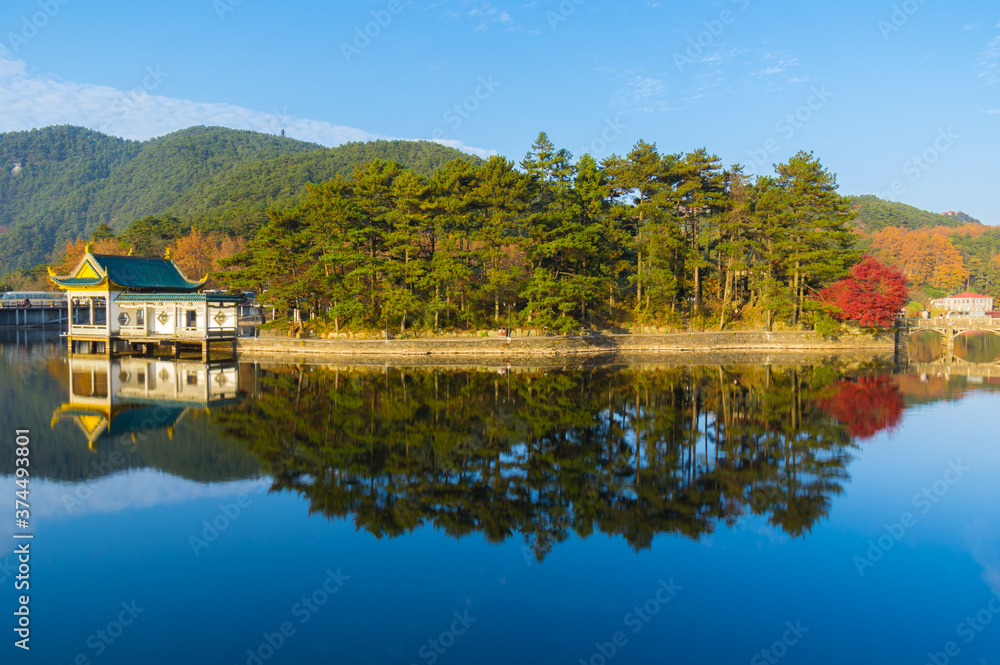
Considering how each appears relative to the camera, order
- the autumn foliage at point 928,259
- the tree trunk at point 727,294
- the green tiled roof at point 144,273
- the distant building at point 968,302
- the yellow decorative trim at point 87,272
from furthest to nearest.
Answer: the autumn foliage at point 928,259
the distant building at point 968,302
the tree trunk at point 727,294
the green tiled roof at point 144,273
the yellow decorative trim at point 87,272

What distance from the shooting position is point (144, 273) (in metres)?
31.1

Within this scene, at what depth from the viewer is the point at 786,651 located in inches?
232

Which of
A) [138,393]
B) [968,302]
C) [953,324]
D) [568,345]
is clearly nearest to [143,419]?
[138,393]

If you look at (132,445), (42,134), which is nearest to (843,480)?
(132,445)

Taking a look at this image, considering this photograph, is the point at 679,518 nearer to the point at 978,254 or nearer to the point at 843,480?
the point at 843,480

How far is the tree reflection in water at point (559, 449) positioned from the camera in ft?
30.3

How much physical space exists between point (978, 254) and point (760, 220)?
52344mm

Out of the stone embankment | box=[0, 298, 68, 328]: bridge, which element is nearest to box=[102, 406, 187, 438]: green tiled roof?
the stone embankment

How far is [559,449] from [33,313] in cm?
5319

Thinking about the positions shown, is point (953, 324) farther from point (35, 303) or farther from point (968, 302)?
point (35, 303)

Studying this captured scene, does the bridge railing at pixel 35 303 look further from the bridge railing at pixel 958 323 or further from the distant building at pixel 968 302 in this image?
the distant building at pixel 968 302

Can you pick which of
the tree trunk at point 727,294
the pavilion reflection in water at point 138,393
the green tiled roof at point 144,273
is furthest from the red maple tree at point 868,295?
the green tiled roof at point 144,273

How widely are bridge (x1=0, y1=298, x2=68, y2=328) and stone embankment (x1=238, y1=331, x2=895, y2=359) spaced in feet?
92.1

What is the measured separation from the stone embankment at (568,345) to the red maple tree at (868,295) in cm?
163
